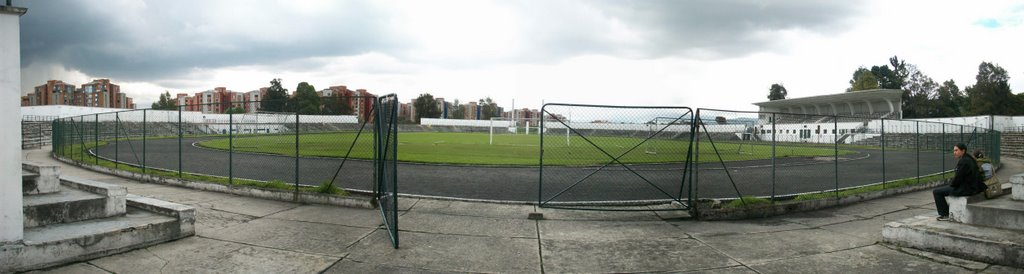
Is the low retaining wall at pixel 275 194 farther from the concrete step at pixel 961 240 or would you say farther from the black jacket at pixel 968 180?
the black jacket at pixel 968 180

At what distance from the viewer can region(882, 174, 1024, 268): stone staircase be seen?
540 centimetres

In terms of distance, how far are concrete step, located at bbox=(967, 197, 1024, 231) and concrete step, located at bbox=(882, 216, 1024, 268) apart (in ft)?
0.37

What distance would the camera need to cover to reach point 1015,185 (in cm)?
676

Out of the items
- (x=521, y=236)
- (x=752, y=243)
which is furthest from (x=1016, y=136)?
(x=521, y=236)

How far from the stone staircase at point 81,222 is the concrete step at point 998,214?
10424 mm

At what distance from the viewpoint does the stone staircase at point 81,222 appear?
4750 millimetres

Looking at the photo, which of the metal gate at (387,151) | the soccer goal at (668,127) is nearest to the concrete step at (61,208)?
the metal gate at (387,151)

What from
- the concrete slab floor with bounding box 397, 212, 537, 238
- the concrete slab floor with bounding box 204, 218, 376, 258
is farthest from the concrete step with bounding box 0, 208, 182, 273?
the concrete slab floor with bounding box 397, 212, 537, 238

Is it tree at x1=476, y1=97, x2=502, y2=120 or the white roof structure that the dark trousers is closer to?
the white roof structure

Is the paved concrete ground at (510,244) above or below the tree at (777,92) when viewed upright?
below

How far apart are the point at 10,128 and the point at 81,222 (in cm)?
153

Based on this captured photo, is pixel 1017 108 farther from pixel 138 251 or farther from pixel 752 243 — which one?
pixel 138 251

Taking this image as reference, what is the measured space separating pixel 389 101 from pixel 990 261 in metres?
7.66

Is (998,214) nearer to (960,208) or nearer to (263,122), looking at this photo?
(960,208)
